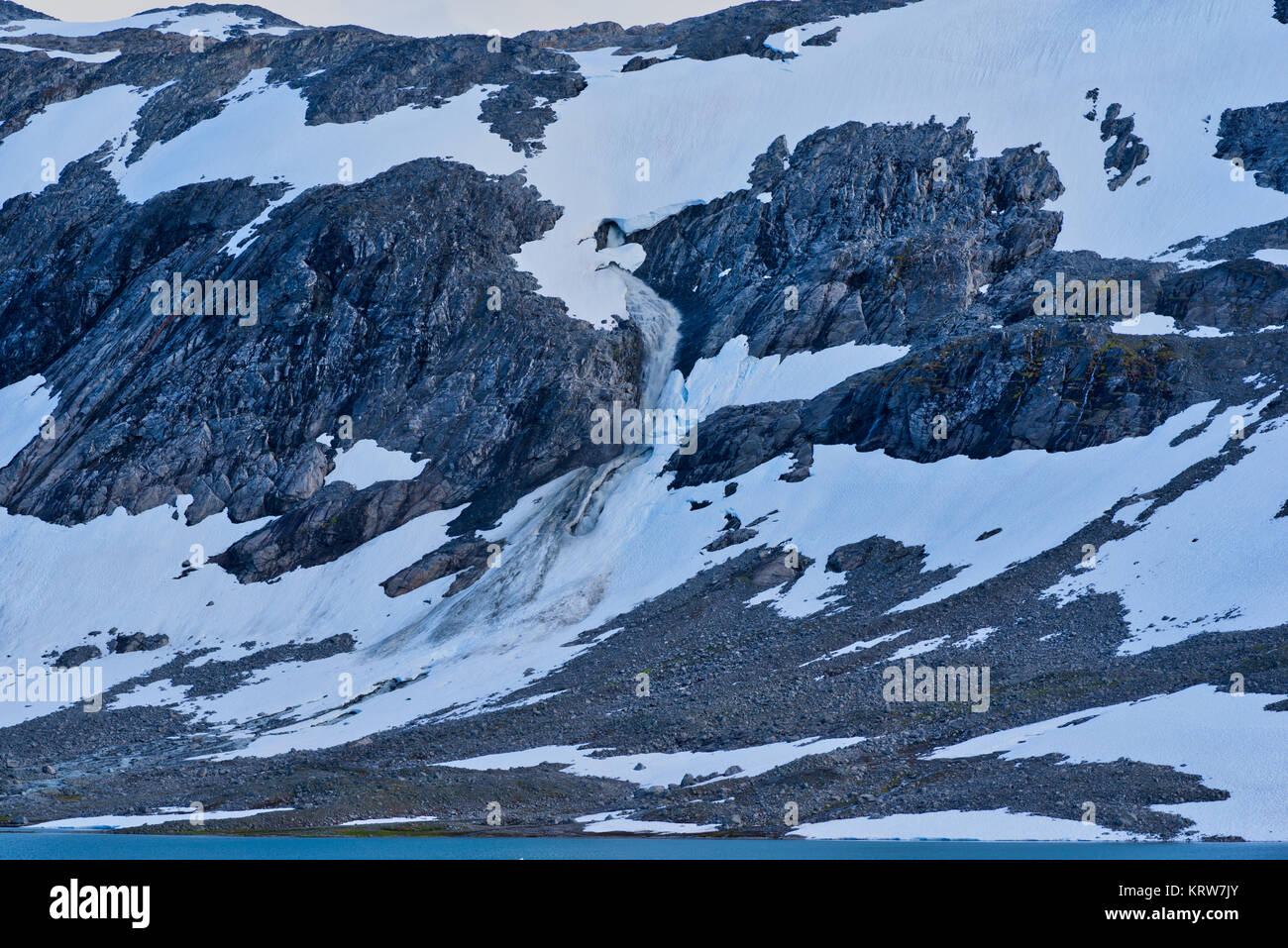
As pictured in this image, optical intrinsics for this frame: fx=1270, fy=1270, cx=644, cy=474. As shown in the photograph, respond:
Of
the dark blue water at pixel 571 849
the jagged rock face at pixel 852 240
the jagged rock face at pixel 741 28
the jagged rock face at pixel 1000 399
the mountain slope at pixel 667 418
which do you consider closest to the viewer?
the dark blue water at pixel 571 849

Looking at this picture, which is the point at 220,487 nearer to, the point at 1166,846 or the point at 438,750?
the point at 438,750

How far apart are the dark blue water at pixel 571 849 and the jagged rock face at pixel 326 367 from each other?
46.6 m

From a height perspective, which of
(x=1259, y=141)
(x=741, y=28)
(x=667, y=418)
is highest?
(x=741, y=28)

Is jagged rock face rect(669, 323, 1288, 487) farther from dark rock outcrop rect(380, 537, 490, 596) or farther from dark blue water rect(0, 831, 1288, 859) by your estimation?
dark blue water rect(0, 831, 1288, 859)

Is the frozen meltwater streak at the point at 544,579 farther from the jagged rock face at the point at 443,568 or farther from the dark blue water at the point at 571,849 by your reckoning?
the dark blue water at the point at 571,849

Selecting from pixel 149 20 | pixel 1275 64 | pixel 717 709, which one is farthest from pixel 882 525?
pixel 149 20

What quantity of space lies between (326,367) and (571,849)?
234 feet

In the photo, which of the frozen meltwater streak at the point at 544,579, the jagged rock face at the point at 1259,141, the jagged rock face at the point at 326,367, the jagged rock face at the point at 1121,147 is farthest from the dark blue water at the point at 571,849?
the jagged rock face at the point at 1121,147

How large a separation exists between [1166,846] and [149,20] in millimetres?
169838

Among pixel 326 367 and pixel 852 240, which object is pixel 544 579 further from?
pixel 852 240

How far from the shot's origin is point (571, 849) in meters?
41.5

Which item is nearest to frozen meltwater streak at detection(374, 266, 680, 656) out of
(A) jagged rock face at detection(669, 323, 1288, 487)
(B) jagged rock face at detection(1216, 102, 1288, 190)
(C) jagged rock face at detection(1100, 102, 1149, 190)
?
(A) jagged rock face at detection(669, 323, 1288, 487)

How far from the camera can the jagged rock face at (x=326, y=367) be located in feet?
322

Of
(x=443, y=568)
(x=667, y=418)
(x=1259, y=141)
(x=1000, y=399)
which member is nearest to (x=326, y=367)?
(x=443, y=568)
